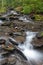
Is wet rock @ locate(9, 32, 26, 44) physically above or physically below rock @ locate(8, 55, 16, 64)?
below

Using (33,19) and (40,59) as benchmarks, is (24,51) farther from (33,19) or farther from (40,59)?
(33,19)

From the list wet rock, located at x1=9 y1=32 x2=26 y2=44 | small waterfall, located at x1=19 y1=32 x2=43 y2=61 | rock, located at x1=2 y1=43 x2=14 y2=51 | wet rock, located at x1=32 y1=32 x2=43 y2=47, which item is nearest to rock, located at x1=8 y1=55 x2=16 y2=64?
rock, located at x1=2 y1=43 x2=14 y2=51

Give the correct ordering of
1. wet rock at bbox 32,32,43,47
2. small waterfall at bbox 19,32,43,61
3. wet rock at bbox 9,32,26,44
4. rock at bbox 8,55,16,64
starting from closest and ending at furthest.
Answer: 1. rock at bbox 8,55,16,64
2. small waterfall at bbox 19,32,43,61
3. wet rock at bbox 32,32,43,47
4. wet rock at bbox 9,32,26,44

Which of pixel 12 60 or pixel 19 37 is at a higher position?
pixel 12 60

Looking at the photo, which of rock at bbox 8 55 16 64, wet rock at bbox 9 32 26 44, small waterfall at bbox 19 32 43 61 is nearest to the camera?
rock at bbox 8 55 16 64

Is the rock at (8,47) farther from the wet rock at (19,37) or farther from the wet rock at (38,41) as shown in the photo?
the wet rock at (38,41)

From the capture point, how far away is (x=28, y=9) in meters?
29.8

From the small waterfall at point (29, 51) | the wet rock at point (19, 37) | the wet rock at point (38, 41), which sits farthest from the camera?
the wet rock at point (19, 37)

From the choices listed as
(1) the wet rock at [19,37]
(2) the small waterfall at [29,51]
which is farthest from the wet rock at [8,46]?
(1) the wet rock at [19,37]

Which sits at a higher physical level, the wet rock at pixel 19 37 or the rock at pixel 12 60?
the rock at pixel 12 60

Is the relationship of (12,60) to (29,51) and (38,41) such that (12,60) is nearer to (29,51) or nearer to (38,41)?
(29,51)

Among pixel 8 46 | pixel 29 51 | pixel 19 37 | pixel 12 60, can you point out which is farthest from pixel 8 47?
pixel 19 37

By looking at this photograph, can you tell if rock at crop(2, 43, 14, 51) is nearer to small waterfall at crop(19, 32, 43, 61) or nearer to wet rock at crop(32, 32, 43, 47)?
small waterfall at crop(19, 32, 43, 61)

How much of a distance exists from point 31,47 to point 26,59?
2.11 meters
